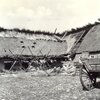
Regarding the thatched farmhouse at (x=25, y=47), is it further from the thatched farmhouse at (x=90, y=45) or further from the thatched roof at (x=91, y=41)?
the thatched roof at (x=91, y=41)

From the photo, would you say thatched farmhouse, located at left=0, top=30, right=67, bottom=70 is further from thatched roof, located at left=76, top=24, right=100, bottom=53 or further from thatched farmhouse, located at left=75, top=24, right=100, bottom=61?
thatched roof, located at left=76, top=24, right=100, bottom=53

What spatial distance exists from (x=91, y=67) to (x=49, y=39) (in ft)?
92.0

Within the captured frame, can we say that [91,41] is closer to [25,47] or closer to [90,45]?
[90,45]

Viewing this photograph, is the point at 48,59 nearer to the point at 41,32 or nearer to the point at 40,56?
the point at 40,56

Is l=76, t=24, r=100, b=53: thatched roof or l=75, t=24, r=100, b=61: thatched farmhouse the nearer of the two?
l=75, t=24, r=100, b=61: thatched farmhouse

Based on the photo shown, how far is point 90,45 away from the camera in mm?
33125

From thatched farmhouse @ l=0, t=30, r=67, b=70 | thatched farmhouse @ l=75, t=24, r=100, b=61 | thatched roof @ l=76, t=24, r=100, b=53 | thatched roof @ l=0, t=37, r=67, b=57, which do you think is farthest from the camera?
thatched roof @ l=0, t=37, r=67, b=57

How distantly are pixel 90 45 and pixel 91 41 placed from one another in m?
1.07

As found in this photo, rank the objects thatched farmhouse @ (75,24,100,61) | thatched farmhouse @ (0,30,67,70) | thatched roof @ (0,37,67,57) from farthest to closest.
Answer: thatched roof @ (0,37,67,57) < thatched farmhouse @ (0,30,67,70) < thatched farmhouse @ (75,24,100,61)

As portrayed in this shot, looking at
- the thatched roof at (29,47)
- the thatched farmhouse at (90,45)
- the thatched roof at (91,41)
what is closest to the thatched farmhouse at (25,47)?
the thatched roof at (29,47)

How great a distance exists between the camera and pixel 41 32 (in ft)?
140

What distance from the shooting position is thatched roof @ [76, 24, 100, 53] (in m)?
32.0

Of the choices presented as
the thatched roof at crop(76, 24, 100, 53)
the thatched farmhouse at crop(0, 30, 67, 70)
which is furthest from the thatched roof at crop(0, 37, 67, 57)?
the thatched roof at crop(76, 24, 100, 53)

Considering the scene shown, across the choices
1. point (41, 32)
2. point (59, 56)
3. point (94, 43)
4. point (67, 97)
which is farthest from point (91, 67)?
point (41, 32)
